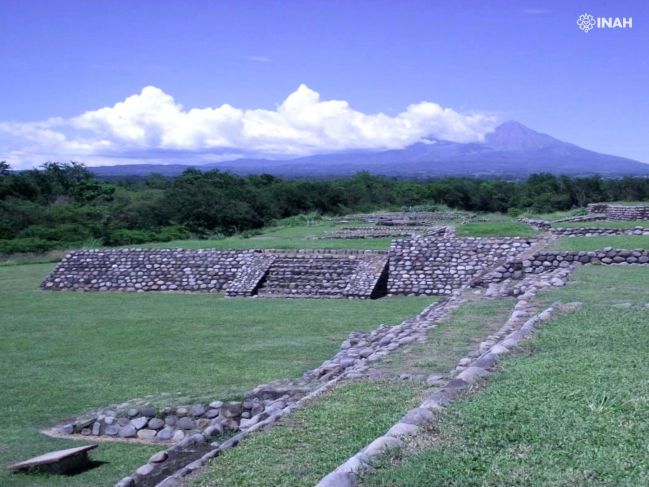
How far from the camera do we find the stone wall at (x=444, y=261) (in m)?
21.6

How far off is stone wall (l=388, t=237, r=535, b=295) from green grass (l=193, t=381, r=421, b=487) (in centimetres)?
1369

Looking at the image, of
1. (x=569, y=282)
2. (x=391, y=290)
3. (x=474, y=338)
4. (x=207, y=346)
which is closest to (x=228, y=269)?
(x=391, y=290)

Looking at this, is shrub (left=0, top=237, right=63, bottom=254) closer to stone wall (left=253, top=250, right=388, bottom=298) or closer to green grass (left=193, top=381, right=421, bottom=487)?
stone wall (left=253, top=250, right=388, bottom=298)

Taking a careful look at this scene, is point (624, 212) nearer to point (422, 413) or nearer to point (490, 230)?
point (490, 230)

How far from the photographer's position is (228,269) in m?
24.3

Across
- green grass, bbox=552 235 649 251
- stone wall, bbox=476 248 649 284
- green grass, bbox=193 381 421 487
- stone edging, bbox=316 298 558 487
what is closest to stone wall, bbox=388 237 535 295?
green grass, bbox=552 235 649 251

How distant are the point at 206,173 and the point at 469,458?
231 feet

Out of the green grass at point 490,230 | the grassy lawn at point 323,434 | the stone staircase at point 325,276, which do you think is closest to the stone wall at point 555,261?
the stone staircase at point 325,276

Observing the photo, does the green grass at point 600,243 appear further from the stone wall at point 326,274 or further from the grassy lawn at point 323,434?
the grassy lawn at point 323,434

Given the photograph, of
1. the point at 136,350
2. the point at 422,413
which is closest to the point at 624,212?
the point at 136,350

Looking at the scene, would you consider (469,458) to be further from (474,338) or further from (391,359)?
(474,338)

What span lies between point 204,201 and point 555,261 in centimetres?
3310

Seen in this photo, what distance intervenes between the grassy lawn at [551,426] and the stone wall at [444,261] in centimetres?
1232

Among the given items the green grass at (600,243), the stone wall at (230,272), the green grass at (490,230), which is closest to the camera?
the green grass at (600,243)
